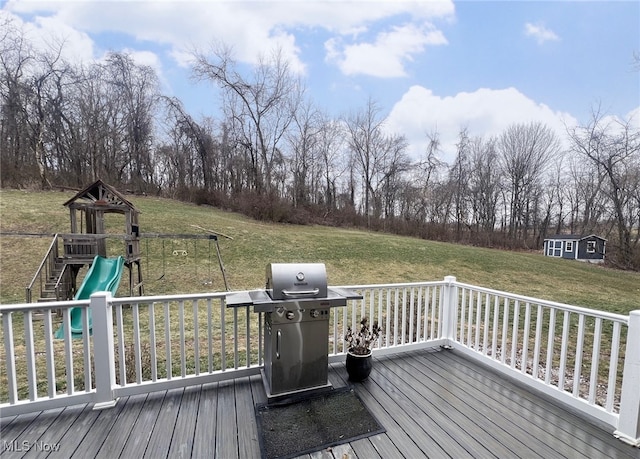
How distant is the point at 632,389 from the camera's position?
200 centimetres

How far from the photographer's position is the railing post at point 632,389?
1.96 metres

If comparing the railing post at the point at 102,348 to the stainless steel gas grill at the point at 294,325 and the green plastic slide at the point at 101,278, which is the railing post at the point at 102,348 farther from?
the green plastic slide at the point at 101,278

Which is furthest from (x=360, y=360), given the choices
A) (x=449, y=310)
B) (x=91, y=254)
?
(x=91, y=254)

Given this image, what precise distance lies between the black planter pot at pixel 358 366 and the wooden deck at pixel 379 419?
0.27ft

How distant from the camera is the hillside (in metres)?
7.83

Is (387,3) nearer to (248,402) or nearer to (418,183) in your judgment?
(248,402)

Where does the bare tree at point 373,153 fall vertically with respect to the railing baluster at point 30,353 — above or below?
above

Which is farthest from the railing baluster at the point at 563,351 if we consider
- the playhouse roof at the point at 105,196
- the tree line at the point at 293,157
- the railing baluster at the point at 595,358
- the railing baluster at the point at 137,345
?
the tree line at the point at 293,157

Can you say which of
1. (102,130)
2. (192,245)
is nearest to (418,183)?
(192,245)

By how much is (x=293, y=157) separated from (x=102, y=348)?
1794cm

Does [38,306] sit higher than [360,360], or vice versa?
[38,306]

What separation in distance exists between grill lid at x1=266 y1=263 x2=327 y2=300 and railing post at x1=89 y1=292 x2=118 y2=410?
131cm

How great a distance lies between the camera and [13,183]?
42.2ft

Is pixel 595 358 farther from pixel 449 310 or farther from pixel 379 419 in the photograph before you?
pixel 379 419
